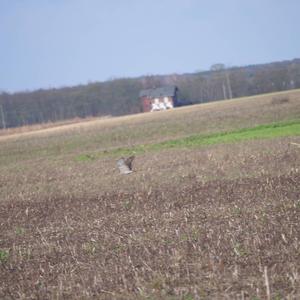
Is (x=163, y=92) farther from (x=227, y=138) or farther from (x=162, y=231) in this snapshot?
(x=162, y=231)

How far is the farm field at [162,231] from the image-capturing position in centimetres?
611

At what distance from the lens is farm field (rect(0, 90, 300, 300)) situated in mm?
6109

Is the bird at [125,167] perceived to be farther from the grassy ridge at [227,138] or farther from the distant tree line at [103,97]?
the distant tree line at [103,97]

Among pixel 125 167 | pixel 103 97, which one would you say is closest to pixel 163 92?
pixel 103 97

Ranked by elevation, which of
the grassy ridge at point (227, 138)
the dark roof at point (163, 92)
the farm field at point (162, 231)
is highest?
the dark roof at point (163, 92)

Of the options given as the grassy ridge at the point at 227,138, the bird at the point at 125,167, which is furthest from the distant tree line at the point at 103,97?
the bird at the point at 125,167

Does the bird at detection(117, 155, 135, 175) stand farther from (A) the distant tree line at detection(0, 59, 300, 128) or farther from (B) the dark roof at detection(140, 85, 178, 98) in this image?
(A) the distant tree line at detection(0, 59, 300, 128)

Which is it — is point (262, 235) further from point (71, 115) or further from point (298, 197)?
point (71, 115)

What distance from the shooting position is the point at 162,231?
28.3 ft

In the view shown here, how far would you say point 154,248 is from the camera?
7.61m

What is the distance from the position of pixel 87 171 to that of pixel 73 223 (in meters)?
9.07

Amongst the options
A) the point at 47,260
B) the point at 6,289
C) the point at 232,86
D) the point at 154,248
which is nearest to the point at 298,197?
the point at 154,248

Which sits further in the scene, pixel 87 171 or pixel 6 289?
pixel 87 171

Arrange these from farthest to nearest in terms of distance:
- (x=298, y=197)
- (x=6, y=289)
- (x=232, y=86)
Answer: (x=232, y=86)
(x=298, y=197)
(x=6, y=289)
